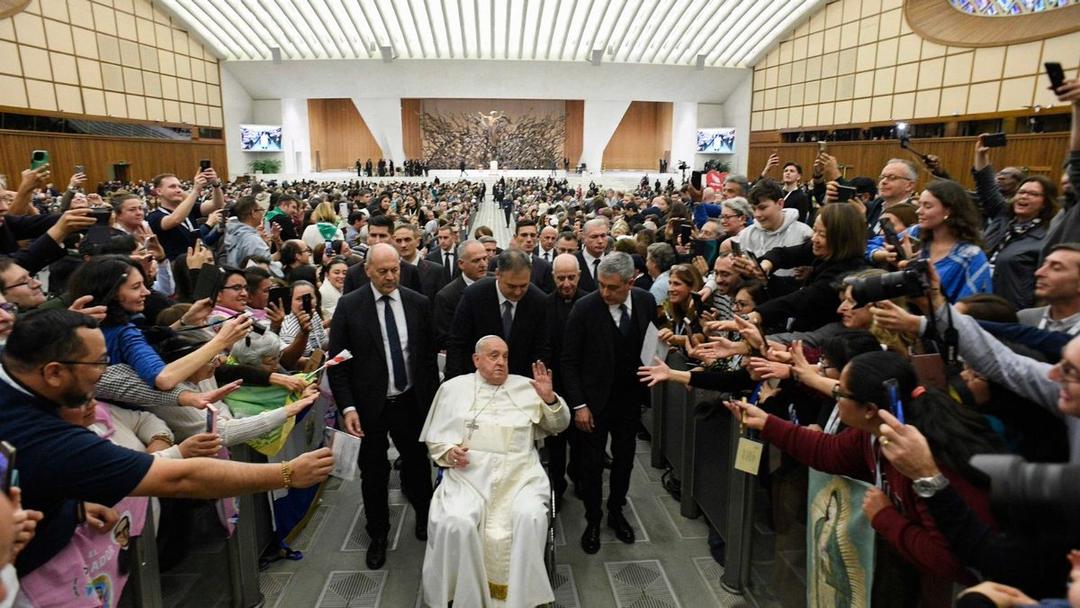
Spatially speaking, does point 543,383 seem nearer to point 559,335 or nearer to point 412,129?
point 559,335

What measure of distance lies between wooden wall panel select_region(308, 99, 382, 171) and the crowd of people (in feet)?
109

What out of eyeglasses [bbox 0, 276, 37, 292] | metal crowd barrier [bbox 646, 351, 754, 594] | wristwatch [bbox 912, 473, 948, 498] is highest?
eyeglasses [bbox 0, 276, 37, 292]

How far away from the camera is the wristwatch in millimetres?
1580

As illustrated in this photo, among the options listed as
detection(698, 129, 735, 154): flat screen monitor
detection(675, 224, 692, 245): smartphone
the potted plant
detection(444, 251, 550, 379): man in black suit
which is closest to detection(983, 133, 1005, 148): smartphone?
detection(675, 224, 692, 245): smartphone

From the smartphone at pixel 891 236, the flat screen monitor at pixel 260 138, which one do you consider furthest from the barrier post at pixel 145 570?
the flat screen monitor at pixel 260 138

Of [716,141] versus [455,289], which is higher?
[716,141]

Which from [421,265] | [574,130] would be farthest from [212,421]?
[574,130]

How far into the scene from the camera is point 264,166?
29.8 m

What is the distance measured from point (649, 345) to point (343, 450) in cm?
184

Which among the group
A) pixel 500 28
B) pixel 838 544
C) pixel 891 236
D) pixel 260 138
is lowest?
pixel 838 544

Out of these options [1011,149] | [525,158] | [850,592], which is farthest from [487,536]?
[525,158]

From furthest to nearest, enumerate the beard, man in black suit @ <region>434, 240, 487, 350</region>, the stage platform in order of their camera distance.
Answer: the stage platform < man in black suit @ <region>434, 240, 487, 350</region> < the beard

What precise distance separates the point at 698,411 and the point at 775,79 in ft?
92.6

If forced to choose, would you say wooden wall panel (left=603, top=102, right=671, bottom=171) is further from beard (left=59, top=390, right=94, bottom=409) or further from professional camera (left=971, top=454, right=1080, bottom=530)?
professional camera (left=971, top=454, right=1080, bottom=530)
